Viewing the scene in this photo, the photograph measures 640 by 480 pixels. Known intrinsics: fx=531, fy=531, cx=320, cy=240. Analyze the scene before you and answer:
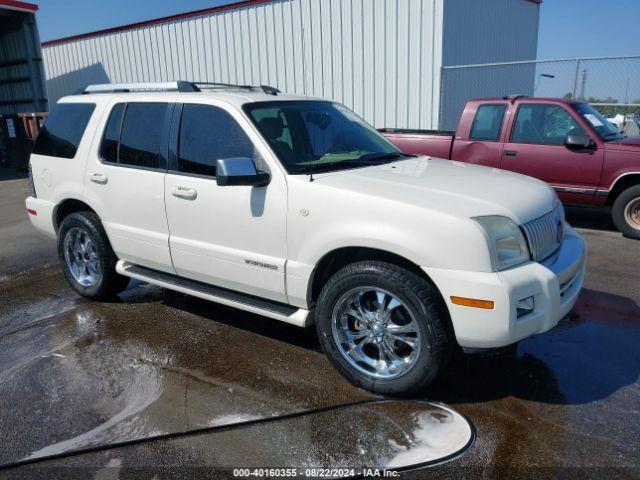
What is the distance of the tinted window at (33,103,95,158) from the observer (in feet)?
15.9

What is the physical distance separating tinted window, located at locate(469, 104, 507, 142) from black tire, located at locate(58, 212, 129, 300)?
17.9 ft

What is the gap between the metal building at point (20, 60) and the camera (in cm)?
1692

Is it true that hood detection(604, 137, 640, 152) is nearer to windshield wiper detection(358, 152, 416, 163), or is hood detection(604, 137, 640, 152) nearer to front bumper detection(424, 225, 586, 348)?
windshield wiper detection(358, 152, 416, 163)

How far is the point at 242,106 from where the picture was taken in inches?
151

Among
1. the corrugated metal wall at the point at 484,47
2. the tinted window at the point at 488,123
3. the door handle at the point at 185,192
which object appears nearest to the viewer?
the door handle at the point at 185,192

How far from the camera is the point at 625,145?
22.9ft

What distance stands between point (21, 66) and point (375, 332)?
63.7ft

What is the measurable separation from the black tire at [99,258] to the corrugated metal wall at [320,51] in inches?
340

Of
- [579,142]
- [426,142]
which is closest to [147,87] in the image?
[426,142]

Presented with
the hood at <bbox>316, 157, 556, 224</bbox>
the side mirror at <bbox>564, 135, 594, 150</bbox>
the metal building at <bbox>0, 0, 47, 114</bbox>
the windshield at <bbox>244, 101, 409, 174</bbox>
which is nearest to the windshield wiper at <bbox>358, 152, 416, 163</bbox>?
the windshield at <bbox>244, 101, 409, 174</bbox>

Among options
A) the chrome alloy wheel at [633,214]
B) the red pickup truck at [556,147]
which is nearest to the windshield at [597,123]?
the red pickup truck at [556,147]

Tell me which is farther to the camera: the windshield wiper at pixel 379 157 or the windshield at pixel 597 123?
the windshield at pixel 597 123

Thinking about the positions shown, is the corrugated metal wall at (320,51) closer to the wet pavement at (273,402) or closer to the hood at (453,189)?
the wet pavement at (273,402)

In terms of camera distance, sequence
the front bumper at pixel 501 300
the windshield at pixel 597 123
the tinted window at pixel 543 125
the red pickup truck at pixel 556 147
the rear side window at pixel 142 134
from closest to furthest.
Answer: the front bumper at pixel 501 300 → the rear side window at pixel 142 134 → the red pickup truck at pixel 556 147 → the windshield at pixel 597 123 → the tinted window at pixel 543 125
